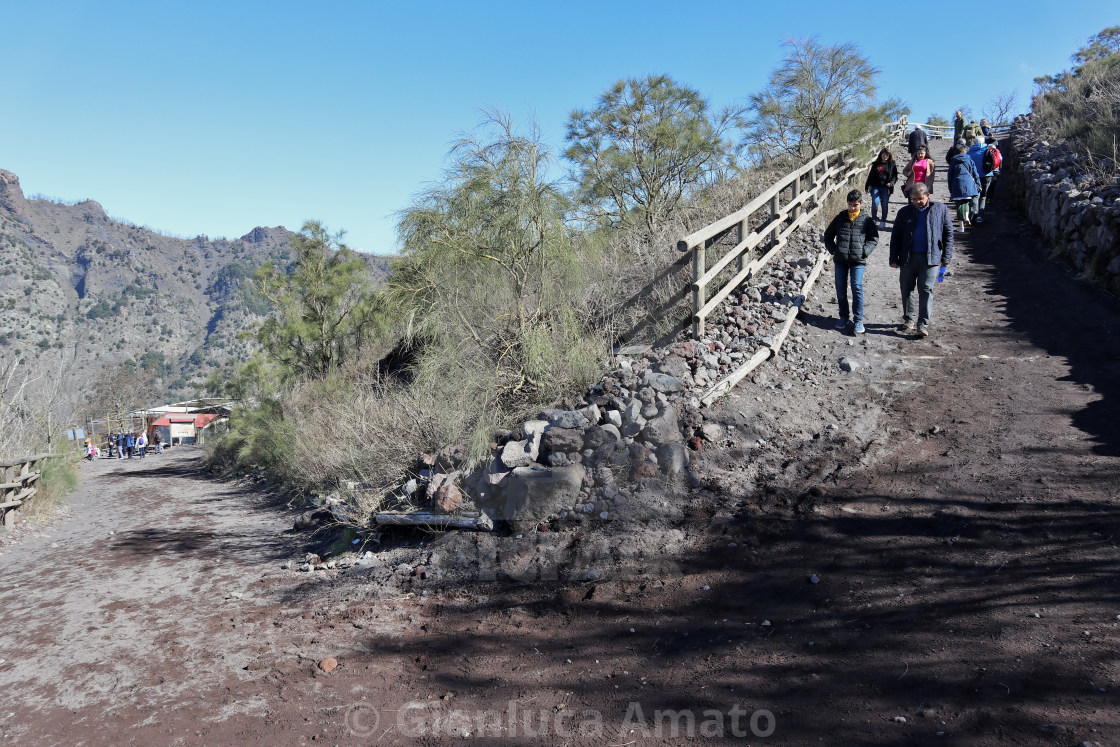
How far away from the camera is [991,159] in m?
14.9

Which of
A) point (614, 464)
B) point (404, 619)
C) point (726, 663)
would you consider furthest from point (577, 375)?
point (726, 663)

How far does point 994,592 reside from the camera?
3.86 m

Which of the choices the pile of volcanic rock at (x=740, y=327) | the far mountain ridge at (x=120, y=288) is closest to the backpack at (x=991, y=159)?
the pile of volcanic rock at (x=740, y=327)

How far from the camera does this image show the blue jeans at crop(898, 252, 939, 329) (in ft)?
26.0

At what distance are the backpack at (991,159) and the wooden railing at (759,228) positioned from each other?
2703 millimetres

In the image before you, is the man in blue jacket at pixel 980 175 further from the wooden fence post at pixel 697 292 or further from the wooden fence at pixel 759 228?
the wooden fence post at pixel 697 292

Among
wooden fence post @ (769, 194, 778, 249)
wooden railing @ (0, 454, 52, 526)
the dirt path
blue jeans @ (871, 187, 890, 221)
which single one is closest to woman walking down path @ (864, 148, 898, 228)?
blue jeans @ (871, 187, 890, 221)

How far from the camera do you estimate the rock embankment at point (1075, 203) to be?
30.6 feet

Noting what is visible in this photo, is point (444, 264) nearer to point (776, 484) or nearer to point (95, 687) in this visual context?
point (776, 484)

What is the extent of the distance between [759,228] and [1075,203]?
5397 millimetres

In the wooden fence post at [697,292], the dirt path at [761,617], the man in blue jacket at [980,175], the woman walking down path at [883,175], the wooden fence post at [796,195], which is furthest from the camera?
the man in blue jacket at [980,175]

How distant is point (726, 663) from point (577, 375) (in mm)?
3887

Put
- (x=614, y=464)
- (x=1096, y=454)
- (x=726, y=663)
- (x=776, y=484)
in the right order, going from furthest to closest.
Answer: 1. (x=614, y=464)
2. (x=776, y=484)
3. (x=1096, y=454)
4. (x=726, y=663)

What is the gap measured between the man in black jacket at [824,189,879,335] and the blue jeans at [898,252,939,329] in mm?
490
